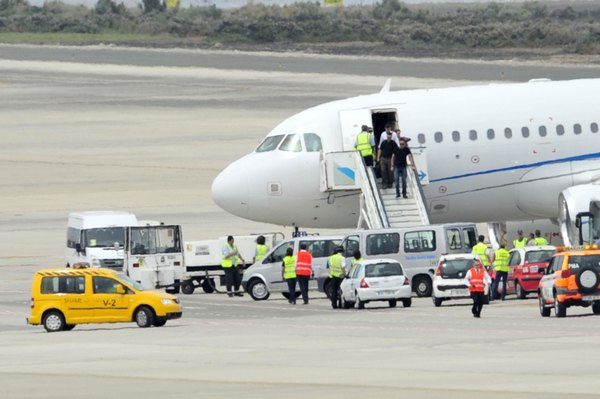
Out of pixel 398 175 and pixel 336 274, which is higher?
pixel 398 175

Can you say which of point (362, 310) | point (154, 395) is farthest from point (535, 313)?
point (154, 395)

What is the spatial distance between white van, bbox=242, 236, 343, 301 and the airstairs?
129 cm

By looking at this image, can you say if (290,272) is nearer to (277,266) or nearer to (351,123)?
(277,266)

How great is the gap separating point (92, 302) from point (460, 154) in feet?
45.0

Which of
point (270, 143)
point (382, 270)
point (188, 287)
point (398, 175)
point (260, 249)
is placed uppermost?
point (270, 143)

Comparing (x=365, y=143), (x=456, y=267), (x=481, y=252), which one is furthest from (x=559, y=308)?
(x=365, y=143)

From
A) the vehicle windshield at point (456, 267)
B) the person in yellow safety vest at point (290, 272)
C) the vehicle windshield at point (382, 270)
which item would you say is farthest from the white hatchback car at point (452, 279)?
the person in yellow safety vest at point (290, 272)

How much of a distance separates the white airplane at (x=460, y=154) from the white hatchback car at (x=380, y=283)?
612cm

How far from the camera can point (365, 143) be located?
52.0m

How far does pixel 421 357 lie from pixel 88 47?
135 m

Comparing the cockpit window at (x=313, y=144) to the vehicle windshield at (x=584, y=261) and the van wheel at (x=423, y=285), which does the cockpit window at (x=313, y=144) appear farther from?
the vehicle windshield at (x=584, y=261)

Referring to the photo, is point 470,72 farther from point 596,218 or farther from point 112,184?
point 596,218

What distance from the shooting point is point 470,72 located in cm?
12388

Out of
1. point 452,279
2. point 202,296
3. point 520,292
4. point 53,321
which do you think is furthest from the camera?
point 202,296
